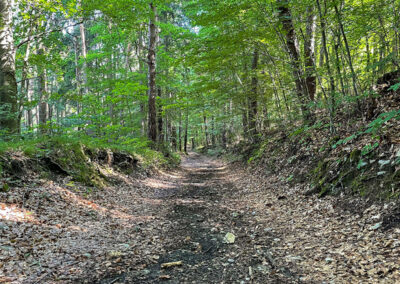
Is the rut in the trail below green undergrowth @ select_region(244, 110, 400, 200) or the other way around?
below

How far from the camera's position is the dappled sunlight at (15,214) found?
4.06 metres

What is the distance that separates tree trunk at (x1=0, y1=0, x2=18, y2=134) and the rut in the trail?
18.5 feet

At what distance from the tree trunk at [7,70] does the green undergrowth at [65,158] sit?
3.45 ft

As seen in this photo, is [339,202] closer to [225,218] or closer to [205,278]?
[225,218]

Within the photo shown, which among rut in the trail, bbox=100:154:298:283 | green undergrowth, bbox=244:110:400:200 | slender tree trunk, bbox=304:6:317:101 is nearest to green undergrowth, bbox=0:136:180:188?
rut in the trail, bbox=100:154:298:283

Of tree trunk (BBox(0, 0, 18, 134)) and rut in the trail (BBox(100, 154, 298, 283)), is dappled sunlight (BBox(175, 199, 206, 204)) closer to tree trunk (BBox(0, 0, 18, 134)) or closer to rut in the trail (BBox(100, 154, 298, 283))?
rut in the trail (BBox(100, 154, 298, 283))

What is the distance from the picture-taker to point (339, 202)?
15.4ft

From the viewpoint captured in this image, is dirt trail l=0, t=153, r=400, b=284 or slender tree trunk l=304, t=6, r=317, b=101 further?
slender tree trunk l=304, t=6, r=317, b=101

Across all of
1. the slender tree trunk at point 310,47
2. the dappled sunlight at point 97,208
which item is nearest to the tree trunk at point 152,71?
the slender tree trunk at point 310,47

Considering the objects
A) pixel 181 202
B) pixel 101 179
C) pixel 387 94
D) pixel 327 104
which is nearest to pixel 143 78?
pixel 101 179

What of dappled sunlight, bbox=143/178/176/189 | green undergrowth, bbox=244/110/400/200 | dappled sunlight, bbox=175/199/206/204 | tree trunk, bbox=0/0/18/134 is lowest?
dappled sunlight, bbox=143/178/176/189

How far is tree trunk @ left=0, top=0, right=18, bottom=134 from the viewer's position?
723 cm

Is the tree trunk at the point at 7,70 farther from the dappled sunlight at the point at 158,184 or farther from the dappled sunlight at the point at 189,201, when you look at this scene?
the dappled sunlight at the point at 189,201

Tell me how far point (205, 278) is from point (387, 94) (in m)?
6.46
